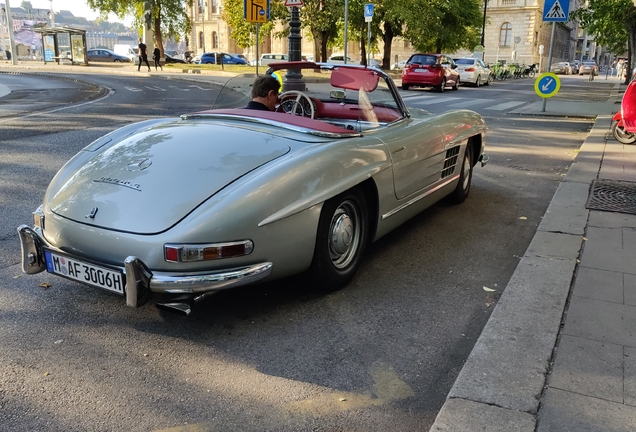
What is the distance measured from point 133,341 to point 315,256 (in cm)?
109

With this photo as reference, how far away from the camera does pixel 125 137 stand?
3898 millimetres

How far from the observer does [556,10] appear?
13.3 metres

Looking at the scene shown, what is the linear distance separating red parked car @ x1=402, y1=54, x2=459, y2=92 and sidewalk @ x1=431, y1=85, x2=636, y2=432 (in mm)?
19094

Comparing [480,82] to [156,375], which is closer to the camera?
[156,375]

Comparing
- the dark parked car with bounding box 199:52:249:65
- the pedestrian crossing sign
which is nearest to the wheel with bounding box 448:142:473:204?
the pedestrian crossing sign

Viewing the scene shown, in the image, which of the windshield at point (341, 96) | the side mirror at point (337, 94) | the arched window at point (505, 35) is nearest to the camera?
the windshield at point (341, 96)

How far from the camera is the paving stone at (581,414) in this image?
2289mm

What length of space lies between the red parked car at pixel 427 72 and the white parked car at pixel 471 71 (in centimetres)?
432

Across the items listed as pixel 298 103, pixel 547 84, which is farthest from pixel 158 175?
pixel 547 84

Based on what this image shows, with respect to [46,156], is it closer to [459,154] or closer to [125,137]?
[125,137]

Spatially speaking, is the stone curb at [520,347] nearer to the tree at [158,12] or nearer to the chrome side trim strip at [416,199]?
the chrome side trim strip at [416,199]

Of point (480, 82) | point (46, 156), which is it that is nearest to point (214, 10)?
point (480, 82)

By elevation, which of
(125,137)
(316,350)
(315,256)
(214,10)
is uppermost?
(214,10)

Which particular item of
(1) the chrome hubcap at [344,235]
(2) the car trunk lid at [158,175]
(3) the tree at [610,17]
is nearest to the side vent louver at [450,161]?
(1) the chrome hubcap at [344,235]
